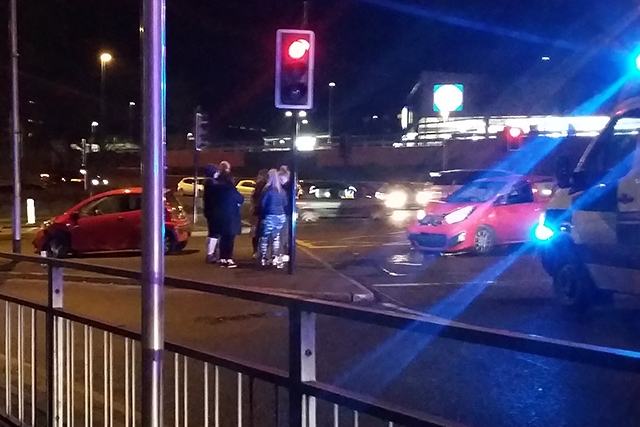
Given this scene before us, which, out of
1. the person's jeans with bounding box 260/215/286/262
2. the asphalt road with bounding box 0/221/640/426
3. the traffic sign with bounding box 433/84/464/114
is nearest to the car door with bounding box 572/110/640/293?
the asphalt road with bounding box 0/221/640/426

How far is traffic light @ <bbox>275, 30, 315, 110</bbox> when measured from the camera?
46.7ft

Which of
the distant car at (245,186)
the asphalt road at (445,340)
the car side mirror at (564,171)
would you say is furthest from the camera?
the distant car at (245,186)

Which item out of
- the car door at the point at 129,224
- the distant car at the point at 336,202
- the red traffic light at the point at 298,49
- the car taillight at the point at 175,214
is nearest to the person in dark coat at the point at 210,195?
the car taillight at the point at 175,214

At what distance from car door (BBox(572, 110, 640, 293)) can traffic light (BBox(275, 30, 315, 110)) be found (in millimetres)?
4509

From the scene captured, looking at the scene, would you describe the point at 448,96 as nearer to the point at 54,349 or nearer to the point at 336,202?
the point at 336,202

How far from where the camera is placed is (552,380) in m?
7.98

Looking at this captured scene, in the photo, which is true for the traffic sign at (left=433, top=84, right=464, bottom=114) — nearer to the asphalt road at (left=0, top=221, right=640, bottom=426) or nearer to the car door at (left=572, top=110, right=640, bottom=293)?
the asphalt road at (left=0, top=221, right=640, bottom=426)

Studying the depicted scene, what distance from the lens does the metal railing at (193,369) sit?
367 cm

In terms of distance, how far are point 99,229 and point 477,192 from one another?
760cm

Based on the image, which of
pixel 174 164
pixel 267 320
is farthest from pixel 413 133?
pixel 267 320

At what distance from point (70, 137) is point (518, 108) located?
3180cm

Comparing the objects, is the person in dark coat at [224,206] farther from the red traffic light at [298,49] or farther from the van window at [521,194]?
the van window at [521,194]

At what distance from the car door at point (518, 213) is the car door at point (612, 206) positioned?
838cm

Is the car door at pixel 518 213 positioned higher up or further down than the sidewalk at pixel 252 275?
higher up
